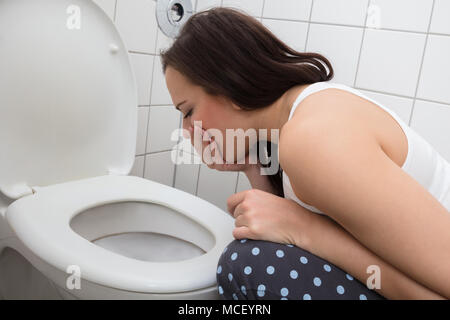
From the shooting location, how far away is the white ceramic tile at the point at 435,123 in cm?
97

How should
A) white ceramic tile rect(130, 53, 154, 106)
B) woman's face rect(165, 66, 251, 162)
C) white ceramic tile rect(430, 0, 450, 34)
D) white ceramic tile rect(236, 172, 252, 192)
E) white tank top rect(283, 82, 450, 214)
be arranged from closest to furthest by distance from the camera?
1. white tank top rect(283, 82, 450, 214)
2. woman's face rect(165, 66, 251, 162)
3. white ceramic tile rect(430, 0, 450, 34)
4. white ceramic tile rect(130, 53, 154, 106)
5. white ceramic tile rect(236, 172, 252, 192)

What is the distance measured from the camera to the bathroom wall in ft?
3.15

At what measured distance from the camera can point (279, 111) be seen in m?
0.67

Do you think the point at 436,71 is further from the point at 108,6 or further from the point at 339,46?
the point at 108,6

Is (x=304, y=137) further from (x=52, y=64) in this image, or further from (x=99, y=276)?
(x=52, y=64)

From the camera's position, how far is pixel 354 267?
0.49m

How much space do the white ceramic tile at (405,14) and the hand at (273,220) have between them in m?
0.66

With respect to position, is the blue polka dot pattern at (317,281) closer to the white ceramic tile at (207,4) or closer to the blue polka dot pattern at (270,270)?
the blue polka dot pattern at (270,270)

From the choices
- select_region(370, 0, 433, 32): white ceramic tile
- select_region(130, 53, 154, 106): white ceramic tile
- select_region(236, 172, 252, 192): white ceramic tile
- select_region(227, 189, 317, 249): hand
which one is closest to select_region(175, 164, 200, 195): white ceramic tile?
select_region(236, 172, 252, 192): white ceramic tile

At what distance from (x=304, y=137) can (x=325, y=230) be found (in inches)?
5.6

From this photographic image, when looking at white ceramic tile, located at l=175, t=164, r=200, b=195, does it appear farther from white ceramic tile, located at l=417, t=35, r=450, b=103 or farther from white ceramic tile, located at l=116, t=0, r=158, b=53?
white ceramic tile, located at l=417, t=35, r=450, b=103

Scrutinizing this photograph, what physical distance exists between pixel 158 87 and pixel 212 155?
1.88 ft

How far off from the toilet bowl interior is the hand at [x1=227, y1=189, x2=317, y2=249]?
10.1 inches

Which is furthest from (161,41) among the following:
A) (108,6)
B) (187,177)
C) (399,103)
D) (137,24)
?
(399,103)
